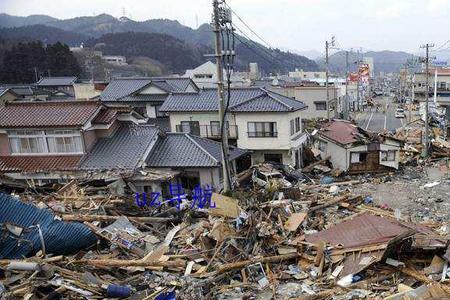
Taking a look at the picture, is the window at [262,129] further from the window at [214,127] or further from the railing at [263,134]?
the window at [214,127]

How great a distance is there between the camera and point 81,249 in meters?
12.0

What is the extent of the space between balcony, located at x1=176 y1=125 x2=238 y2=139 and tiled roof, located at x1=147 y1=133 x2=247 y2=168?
6.44 meters

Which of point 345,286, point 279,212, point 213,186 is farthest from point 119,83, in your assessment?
point 345,286

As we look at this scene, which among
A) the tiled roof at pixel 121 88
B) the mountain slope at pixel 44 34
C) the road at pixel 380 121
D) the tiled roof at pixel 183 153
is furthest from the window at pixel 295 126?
the mountain slope at pixel 44 34

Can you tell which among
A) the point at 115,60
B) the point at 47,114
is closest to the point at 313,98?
the point at 47,114

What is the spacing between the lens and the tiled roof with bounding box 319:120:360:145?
2816 cm

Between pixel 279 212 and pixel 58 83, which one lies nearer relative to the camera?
pixel 279 212

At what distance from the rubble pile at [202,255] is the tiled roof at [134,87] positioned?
64.8 feet

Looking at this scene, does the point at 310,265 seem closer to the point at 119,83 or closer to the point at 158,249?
the point at 158,249

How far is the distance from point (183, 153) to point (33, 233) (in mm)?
9908

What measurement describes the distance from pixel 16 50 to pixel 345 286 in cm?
7541

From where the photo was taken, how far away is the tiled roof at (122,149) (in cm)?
1872

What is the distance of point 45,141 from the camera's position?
64.1 feet

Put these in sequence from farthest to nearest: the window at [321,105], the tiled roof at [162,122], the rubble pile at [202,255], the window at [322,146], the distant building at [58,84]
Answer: the distant building at [58,84] → the window at [321,105] → the tiled roof at [162,122] → the window at [322,146] → the rubble pile at [202,255]
